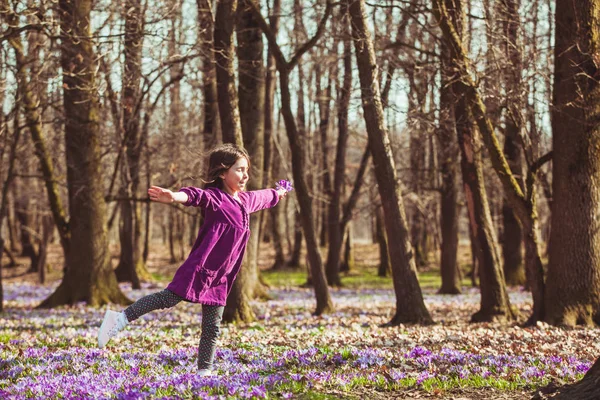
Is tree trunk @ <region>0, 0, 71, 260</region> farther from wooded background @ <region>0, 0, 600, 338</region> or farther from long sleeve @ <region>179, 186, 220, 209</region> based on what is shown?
long sleeve @ <region>179, 186, 220, 209</region>

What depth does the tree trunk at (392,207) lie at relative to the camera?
12703 millimetres

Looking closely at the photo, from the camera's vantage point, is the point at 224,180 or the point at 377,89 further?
the point at 377,89

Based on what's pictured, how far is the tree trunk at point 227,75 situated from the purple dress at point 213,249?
18.9 feet

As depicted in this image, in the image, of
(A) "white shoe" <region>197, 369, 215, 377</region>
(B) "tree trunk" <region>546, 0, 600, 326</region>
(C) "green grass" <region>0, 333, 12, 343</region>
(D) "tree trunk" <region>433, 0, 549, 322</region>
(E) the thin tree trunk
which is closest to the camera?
(A) "white shoe" <region>197, 369, 215, 377</region>

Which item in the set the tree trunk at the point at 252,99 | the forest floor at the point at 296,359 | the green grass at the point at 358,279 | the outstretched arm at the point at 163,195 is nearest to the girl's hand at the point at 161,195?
the outstretched arm at the point at 163,195

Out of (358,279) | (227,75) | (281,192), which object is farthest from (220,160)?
(358,279)

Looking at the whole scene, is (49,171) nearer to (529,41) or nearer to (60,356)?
(60,356)

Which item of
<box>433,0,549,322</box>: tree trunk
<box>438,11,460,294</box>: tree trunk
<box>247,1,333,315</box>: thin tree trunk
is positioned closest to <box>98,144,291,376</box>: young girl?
<box>433,0,549,322</box>: tree trunk

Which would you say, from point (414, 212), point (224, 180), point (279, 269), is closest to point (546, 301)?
point (224, 180)

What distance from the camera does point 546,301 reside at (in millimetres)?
11734

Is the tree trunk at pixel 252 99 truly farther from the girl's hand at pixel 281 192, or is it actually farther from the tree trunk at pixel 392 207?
the girl's hand at pixel 281 192

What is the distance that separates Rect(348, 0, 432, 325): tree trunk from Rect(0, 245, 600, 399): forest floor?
0.45m

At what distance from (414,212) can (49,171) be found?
24.4m

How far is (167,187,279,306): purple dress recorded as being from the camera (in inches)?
255
